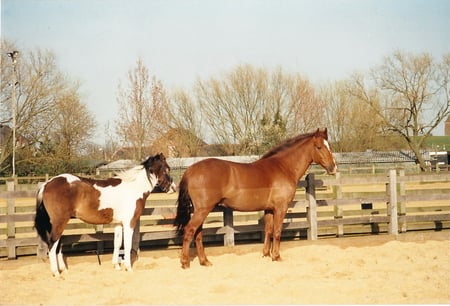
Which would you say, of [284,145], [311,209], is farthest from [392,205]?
[284,145]

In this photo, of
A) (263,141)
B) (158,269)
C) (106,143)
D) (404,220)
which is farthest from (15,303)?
(263,141)

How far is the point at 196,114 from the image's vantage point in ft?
57.2

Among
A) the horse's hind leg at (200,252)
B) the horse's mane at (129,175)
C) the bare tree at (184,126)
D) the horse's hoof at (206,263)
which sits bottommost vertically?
the horse's hoof at (206,263)

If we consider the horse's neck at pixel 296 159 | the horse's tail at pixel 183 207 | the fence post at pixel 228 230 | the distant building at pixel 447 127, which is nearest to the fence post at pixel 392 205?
the horse's neck at pixel 296 159

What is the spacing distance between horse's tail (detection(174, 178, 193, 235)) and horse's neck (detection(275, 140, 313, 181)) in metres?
1.61

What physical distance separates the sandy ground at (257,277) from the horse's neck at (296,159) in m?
1.27

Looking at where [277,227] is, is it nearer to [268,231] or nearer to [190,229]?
[268,231]

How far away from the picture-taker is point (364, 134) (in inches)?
816

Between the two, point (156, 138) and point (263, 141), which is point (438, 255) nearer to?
point (156, 138)

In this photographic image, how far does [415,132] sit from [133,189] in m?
26.2

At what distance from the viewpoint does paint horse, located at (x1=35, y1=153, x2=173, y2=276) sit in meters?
5.68

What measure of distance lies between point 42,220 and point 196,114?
38.9 ft

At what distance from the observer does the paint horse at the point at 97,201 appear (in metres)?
5.68

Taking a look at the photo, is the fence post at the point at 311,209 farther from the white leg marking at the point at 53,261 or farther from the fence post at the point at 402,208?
the white leg marking at the point at 53,261
